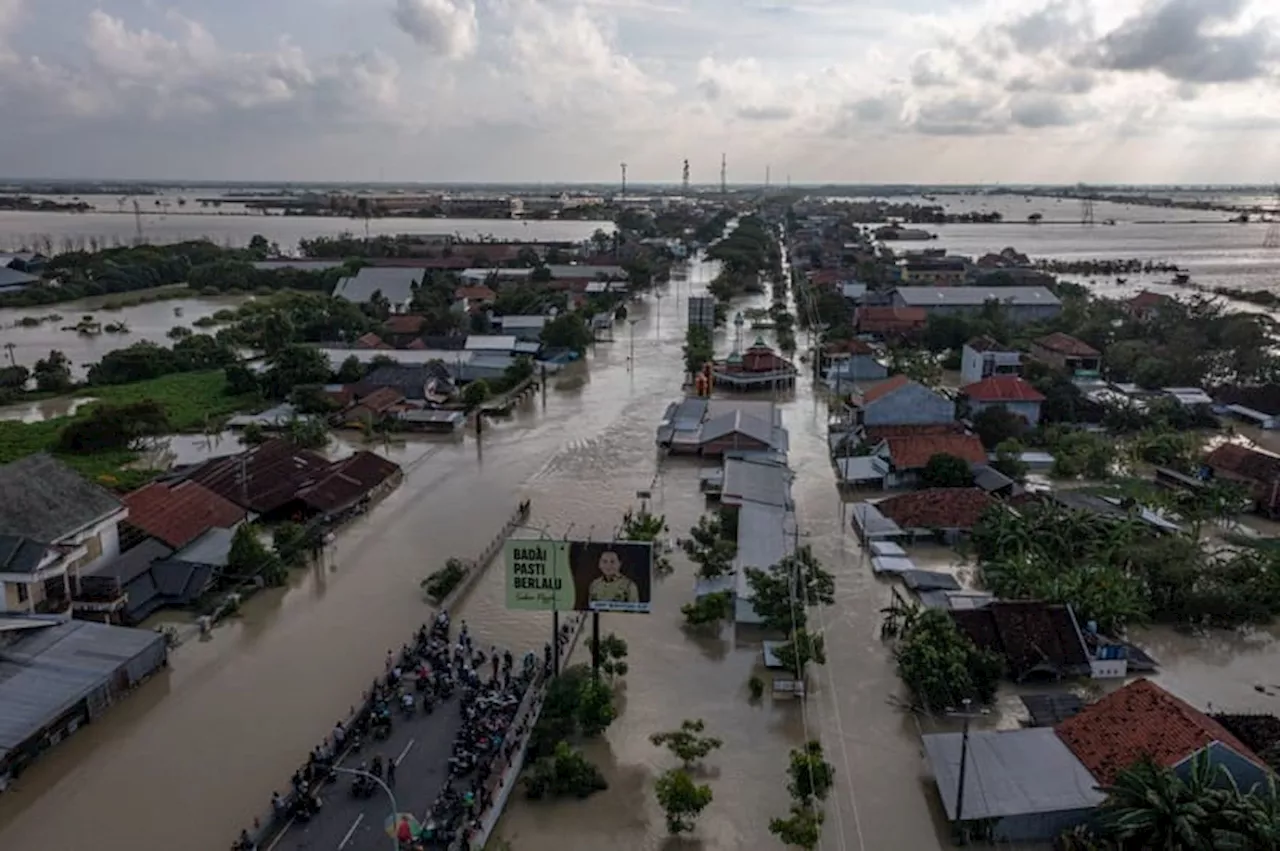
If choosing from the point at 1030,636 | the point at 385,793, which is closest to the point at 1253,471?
the point at 1030,636

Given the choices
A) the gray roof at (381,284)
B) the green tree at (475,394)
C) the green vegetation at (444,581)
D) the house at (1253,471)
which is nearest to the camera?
the green vegetation at (444,581)

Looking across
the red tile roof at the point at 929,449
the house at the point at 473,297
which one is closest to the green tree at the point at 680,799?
the red tile roof at the point at 929,449

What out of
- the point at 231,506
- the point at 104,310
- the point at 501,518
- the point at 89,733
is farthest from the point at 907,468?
the point at 104,310

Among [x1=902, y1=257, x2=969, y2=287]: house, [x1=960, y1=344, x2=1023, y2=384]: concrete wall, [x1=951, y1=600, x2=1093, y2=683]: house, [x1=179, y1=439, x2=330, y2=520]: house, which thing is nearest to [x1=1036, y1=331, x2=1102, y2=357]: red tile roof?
[x1=960, y1=344, x2=1023, y2=384]: concrete wall

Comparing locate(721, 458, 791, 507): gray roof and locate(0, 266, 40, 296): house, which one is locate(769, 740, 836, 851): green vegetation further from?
locate(0, 266, 40, 296): house

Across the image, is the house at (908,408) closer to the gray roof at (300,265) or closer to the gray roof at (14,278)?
the gray roof at (300,265)

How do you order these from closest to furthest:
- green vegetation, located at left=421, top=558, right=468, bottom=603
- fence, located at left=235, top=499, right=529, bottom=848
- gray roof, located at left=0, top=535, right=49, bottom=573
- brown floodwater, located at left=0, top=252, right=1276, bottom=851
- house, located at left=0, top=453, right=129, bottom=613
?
fence, located at left=235, top=499, right=529, bottom=848
brown floodwater, located at left=0, top=252, right=1276, bottom=851
gray roof, located at left=0, top=535, right=49, bottom=573
house, located at left=0, top=453, right=129, bottom=613
green vegetation, located at left=421, top=558, right=468, bottom=603
